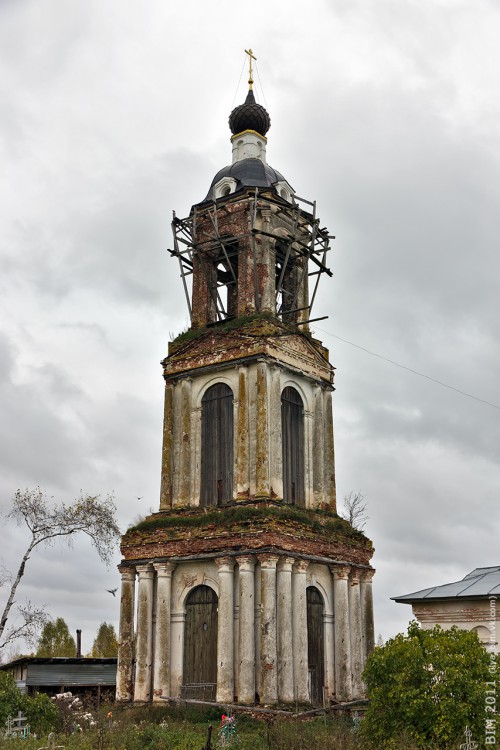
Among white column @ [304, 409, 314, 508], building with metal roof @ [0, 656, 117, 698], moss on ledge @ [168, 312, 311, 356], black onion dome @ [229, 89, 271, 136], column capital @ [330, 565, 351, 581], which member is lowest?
building with metal roof @ [0, 656, 117, 698]

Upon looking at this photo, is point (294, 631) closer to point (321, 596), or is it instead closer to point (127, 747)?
point (321, 596)

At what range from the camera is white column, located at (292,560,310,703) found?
23000mm

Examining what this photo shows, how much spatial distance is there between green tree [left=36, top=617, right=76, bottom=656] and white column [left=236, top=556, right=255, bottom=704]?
33618 mm

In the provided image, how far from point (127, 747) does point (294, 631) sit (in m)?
7.77

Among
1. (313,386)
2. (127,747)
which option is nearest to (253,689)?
(127,747)

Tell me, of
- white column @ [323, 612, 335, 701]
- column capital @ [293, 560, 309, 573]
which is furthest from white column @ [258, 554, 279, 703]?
white column @ [323, 612, 335, 701]

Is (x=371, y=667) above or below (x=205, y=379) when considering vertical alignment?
below

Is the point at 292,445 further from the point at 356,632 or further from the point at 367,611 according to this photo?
the point at 356,632

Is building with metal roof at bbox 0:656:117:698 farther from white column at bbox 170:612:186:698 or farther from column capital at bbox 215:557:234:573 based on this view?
column capital at bbox 215:557:234:573

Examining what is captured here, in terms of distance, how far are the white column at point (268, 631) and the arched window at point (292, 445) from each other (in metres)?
3.31

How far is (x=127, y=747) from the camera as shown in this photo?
16.5 metres

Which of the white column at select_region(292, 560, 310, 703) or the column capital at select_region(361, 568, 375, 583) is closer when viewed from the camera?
the white column at select_region(292, 560, 310, 703)

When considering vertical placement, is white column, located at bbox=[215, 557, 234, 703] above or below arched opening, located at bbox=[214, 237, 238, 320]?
below

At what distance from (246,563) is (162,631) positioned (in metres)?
3.56
